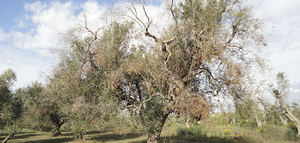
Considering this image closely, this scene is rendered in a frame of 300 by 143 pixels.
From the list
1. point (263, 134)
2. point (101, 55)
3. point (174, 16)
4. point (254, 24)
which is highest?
point (174, 16)

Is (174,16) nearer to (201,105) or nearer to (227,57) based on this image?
(227,57)

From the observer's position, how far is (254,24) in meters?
12.1

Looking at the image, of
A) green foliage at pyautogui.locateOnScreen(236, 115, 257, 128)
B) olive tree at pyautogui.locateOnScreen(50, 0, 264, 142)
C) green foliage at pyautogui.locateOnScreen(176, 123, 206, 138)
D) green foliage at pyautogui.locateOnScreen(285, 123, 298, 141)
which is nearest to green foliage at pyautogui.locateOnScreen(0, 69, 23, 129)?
olive tree at pyautogui.locateOnScreen(50, 0, 264, 142)

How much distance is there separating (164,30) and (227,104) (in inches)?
267

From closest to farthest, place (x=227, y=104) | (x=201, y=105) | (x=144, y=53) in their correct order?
(x=201, y=105), (x=227, y=104), (x=144, y=53)

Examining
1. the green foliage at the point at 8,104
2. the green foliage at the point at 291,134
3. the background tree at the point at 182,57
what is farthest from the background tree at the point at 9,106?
the green foliage at the point at 291,134

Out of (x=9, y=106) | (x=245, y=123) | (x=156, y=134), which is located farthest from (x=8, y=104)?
(x=245, y=123)

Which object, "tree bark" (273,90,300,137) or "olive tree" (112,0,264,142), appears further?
"tree bark" (273,90,300,137)

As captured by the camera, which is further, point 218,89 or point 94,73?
point 94,73

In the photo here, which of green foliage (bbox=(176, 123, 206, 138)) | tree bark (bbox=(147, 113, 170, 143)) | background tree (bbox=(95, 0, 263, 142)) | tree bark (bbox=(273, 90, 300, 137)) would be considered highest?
background tree (bbox=(95, 0, 263, 142))

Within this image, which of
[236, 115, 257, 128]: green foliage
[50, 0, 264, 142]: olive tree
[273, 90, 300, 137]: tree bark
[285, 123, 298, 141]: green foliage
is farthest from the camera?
[236, 115, 257, 128]: green foliage

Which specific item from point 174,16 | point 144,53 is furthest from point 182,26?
point 144,53

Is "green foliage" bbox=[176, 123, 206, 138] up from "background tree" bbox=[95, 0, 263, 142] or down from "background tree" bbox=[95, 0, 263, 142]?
down

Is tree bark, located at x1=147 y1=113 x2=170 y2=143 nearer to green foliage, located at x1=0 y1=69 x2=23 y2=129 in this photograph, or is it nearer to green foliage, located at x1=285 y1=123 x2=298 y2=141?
green foliage, located at x1=285 y1=123 x2=298 y2=141
